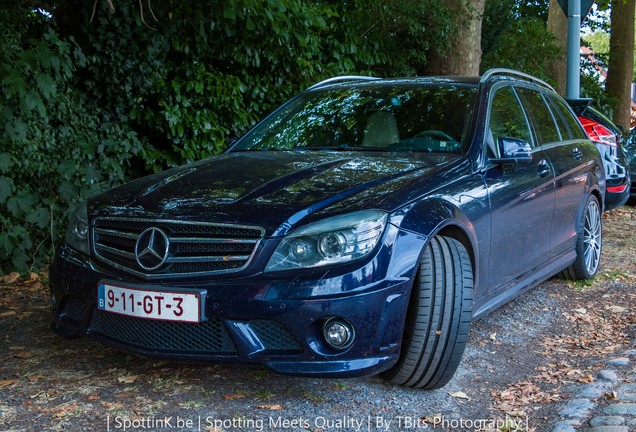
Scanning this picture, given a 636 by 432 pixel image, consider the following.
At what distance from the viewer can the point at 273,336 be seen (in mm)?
3375

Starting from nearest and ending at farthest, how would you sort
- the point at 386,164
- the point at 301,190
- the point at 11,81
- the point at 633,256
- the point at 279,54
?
the point at 301,190
the point at 386,164
the point at 11,81
the point at 633,256
the point at 279,54

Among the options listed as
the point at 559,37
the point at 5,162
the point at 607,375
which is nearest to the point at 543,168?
the point at 607,375

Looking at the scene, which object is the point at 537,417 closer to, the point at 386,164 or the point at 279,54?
the point at 386,164

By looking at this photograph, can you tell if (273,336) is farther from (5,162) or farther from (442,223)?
(5,162)

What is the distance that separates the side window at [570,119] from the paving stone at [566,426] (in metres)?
3.12

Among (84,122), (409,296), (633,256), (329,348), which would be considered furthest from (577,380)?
(84,122)

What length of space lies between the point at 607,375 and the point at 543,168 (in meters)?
1.45

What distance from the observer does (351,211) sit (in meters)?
3.40

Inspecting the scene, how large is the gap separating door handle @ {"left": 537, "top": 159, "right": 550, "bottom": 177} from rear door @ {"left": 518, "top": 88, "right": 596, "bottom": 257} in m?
0.14

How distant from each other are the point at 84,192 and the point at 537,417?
483 cm

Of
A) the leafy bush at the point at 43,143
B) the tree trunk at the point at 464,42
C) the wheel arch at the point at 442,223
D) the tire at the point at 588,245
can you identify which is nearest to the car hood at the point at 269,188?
the wheel arch at the point at 442,223

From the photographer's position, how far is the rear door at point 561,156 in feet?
17.7

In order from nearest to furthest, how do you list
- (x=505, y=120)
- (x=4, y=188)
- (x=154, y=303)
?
(x=154, y=303), (x=505, y=120), (x=4, y=188)

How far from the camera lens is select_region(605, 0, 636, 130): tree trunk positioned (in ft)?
55.9
